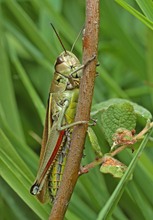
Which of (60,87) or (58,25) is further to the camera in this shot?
(58,25)

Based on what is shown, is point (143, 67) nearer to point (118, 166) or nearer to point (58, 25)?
point (58, 25)

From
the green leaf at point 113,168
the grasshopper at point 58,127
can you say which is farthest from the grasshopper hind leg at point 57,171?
the green leaf at point 113,168

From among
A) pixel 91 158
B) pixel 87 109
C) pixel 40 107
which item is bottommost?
pixel 91 158

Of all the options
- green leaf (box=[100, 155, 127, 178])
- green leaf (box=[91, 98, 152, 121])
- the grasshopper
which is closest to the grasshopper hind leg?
the grasshopper

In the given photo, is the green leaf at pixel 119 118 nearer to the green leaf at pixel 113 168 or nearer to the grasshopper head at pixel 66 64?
the green leaf at pixel 113 168

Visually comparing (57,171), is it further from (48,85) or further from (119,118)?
(48,85)

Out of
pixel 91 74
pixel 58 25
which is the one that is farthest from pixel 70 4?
pixel 91 74
